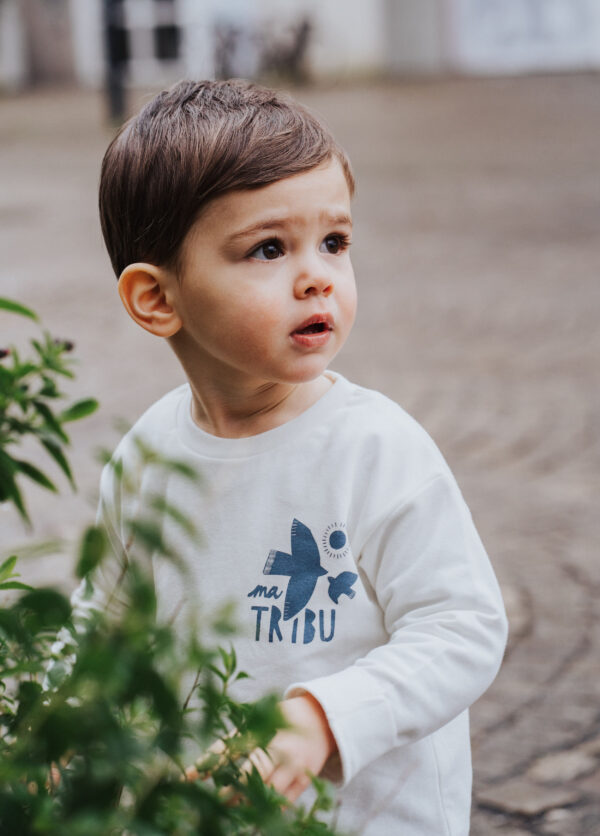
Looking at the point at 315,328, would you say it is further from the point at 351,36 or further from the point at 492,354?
the point at 351,36

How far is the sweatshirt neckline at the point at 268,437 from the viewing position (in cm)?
181

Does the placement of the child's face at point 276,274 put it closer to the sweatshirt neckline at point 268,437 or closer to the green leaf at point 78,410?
the sweatshirt neckline at point 268,437

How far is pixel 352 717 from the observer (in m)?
1.49

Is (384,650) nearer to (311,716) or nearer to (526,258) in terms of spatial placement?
(311,716)

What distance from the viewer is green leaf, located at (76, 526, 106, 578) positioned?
76 cm

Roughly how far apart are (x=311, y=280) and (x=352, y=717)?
1.84ft

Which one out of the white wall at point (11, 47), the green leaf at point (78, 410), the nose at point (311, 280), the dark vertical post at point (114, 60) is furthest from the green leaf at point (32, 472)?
the white wall at point (11, 47)

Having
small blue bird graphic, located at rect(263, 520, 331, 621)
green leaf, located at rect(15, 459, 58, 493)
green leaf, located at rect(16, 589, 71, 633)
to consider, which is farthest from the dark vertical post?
green leaf, located at rect(16, 589, 71, 633)

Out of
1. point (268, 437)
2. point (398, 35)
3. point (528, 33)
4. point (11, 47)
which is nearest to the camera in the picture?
point (268, 437)

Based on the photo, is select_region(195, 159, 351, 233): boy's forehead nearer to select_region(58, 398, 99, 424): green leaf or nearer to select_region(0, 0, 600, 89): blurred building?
select_region(58, 398, 99, 424): green leaf

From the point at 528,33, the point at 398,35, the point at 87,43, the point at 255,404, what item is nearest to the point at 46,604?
the point at 255,404

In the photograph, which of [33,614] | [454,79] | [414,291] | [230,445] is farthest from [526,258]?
[454,79]

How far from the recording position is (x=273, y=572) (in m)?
1.75

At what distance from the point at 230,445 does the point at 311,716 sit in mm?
483
